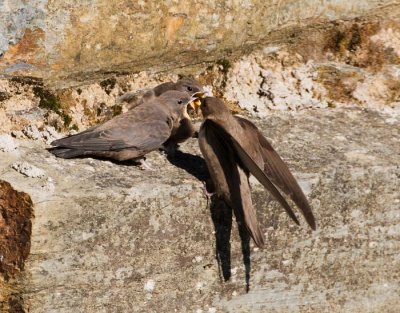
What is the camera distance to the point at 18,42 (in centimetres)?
610

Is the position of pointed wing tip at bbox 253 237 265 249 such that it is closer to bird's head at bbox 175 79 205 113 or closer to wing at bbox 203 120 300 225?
wing at bbox 203 120 300 225

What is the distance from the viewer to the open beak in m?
6.68

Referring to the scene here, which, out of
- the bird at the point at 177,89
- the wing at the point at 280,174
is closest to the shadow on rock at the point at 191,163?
the bird at the point at 177,89

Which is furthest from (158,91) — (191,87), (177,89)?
(191,87)

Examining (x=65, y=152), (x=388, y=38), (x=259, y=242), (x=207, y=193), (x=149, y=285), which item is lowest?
(x=149, y=285)

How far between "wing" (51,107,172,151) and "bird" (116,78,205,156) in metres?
0.10

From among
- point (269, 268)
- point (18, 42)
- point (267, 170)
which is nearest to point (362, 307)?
point (269, 268)

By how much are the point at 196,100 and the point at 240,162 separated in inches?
41.8

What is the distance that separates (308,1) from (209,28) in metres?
0.84

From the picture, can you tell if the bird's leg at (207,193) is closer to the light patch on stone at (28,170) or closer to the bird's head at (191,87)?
the light patch on stone at (28,170)

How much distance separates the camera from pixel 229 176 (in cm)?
576

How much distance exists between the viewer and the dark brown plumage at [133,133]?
5.84 m

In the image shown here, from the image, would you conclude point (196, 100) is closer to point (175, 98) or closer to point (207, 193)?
point (175, 98)

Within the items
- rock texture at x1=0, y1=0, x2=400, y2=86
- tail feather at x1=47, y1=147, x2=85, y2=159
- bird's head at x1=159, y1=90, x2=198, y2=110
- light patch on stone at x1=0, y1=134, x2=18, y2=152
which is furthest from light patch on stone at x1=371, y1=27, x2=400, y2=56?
light patch on stone at x1=0, y1=134, x2=18, y2=152
